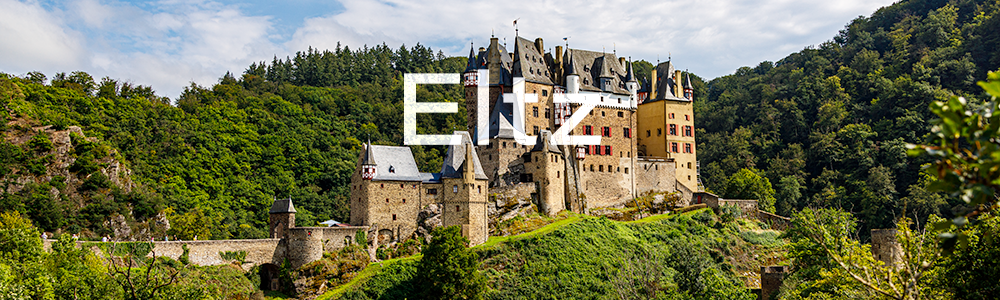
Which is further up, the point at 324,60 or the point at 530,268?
the point at 324,60

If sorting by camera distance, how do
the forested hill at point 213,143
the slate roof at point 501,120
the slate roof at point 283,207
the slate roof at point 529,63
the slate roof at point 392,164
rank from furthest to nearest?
the slate roof at point 529,63 < the slate roof at point 501,120 < the forested hill at point 213,143 < the slate roof at point 392,164 < the slate roof at point 283,207

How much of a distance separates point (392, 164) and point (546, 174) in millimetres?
11184

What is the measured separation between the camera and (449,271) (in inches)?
1556

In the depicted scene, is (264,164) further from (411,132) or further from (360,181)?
(360,181)

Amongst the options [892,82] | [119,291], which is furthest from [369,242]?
[892,82]

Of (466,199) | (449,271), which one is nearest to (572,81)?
(466,199)

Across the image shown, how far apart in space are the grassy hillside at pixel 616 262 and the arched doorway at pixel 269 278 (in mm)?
3876

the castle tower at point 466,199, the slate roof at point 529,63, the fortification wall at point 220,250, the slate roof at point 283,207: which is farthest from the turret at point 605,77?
the fortification wall at point 220,250

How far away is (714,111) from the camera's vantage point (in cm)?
10600

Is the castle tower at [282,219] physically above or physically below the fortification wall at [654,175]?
below

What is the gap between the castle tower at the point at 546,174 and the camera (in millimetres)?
52281

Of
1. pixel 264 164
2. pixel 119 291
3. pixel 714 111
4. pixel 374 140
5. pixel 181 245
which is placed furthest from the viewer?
pixel 714 111

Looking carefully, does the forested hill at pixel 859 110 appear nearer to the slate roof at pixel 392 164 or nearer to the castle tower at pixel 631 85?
the castle tower at pixel 631 85

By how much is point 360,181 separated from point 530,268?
11784 millimetres
